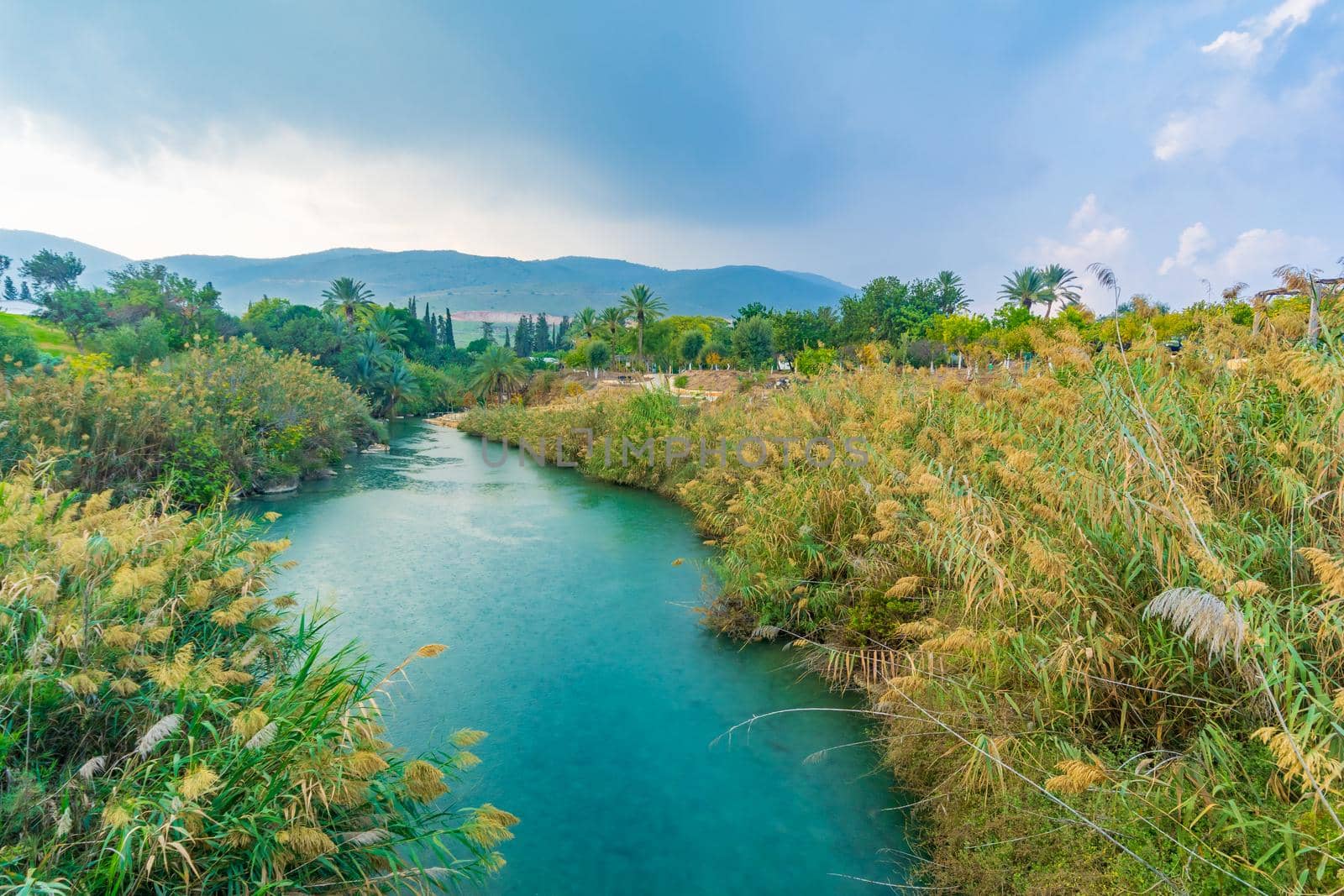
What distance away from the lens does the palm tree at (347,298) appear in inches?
1999

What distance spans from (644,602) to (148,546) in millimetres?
5245

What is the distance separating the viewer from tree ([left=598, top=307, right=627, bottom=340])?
5847 centimetres

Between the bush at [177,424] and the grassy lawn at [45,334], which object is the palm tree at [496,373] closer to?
the grassy lawn at [45,334]

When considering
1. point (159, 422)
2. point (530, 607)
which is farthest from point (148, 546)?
point (159, 422)

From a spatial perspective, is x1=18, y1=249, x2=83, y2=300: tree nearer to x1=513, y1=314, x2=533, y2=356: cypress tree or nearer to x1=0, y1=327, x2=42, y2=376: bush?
x1=513, y1=314, x2=533, y2=356: cypress tree

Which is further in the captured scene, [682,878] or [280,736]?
[682,878]

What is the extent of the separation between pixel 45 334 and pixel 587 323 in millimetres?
38562

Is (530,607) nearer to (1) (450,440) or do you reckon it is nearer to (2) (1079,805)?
(2) (1079,805)

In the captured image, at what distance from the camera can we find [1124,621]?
3604 mm

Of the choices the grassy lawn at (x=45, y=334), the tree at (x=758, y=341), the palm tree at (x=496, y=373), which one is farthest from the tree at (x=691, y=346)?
the grassy lawn at (x=45, y=334)

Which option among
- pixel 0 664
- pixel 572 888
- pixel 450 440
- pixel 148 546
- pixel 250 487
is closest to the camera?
pixel 0 664

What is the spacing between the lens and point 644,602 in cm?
830

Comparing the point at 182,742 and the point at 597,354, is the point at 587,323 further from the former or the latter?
the point at 182,742

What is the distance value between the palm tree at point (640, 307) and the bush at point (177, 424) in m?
38.0
